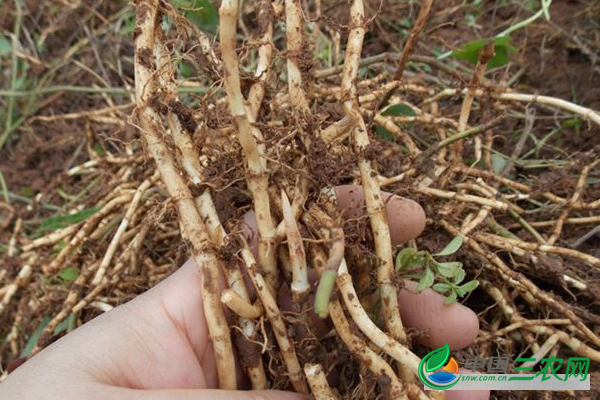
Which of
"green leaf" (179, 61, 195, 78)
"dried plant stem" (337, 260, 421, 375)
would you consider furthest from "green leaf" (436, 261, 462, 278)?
"green leaf" (179, 61, 195, 78)

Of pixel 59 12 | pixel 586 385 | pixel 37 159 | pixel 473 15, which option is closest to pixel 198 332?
pixel 586 385

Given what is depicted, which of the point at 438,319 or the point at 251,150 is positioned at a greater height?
the point at 251,150

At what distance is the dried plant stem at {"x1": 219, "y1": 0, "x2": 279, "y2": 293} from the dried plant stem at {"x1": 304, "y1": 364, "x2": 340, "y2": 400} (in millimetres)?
147

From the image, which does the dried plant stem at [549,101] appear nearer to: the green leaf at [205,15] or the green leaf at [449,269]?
the green leaf at [449,269]

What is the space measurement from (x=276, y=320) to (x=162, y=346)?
0.62 ft

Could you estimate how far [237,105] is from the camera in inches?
32.2

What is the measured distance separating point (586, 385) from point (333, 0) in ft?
4.31

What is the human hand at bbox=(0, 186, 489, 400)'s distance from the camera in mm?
788

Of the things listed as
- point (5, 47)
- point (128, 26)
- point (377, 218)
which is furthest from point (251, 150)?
point (5, 47)

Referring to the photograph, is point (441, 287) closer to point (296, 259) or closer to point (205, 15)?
point (296, 259)

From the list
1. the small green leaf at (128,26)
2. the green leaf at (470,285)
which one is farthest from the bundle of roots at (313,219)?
the small green leaf at (128,26)

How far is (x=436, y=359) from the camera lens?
87cm

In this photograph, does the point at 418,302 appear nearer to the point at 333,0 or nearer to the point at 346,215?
the point at 346,215

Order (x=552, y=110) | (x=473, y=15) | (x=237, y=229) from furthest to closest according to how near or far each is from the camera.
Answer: (x=473, y=15)
(x=552, y=110)
(x=237, y=229)
